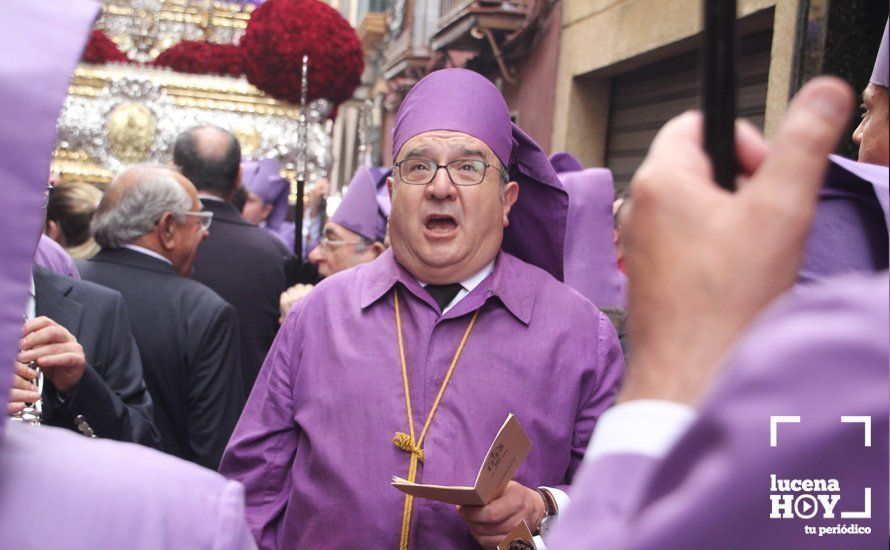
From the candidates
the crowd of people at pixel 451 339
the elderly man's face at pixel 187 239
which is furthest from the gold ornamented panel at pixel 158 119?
the elderly man's face at pixel 187 239

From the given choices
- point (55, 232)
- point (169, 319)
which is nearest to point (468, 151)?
point (169, 319)

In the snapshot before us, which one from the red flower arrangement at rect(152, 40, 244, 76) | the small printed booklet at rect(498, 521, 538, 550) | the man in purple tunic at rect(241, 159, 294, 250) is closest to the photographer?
the small printed booklet at rect(498, 521, 538, 550)

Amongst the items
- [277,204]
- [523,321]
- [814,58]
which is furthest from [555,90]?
[523,321]

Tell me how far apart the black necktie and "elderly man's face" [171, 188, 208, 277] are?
1728mm

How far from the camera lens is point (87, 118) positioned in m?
8.95

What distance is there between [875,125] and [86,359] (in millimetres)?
2328

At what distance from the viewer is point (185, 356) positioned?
4.28 metres

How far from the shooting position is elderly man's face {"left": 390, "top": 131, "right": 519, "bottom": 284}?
3.07 metres

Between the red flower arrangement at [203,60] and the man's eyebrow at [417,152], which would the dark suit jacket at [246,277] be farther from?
the red flower arrangement at [203,60]

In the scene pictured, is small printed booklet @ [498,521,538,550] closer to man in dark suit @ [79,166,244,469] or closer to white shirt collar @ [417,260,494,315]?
white shirt collar @ [417,260,494,315]

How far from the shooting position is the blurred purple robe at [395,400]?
2754 millimetres

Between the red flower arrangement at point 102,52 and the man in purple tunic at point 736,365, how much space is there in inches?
346

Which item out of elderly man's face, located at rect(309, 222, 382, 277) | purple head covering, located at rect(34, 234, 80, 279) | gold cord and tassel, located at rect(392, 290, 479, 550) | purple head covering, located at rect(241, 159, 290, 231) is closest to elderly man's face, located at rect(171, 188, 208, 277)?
purple head covering, located at rect(34, 234, 80, 279)

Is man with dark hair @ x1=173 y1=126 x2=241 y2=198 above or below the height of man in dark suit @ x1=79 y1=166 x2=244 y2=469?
above
